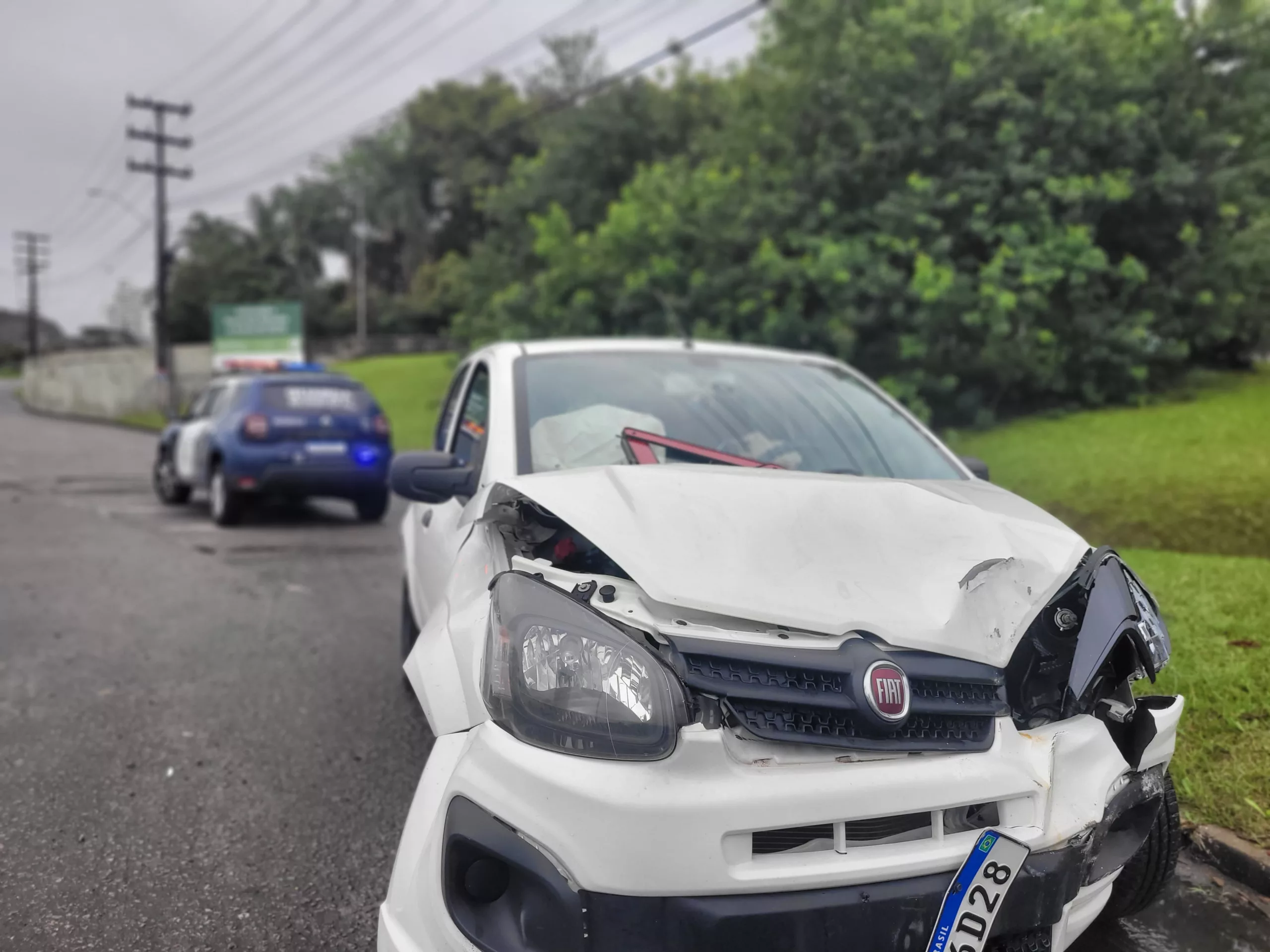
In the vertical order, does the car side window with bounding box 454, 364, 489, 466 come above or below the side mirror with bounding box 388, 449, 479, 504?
above

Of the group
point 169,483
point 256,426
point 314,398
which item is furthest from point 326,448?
point 169,483

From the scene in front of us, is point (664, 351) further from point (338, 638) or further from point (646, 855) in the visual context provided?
point (338, 638)

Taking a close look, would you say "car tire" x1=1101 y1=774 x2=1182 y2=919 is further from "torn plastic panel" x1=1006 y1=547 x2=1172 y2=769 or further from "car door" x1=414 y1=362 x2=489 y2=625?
"car door" x1=414 y1=362 x2=489 y2=625

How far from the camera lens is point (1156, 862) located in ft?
8.27

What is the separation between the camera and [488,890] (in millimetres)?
1855

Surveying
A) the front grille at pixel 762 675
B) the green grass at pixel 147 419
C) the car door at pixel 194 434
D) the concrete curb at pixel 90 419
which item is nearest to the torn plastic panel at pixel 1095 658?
the front grille at pixel 762 675

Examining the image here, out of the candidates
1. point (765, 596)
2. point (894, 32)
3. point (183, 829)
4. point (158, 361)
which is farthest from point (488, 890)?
point (158, 361)

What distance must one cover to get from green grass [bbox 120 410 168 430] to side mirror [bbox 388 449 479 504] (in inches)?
1168

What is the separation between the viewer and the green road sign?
37719 millimetres

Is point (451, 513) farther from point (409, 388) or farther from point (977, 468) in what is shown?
point (409, 388)

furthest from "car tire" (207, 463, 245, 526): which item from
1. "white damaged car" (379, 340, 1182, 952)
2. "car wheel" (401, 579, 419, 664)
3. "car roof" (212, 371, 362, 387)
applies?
"white damaged car" (379, 340, 1182, 952)

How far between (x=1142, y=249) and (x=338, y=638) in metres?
12.0

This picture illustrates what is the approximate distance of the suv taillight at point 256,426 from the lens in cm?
1029

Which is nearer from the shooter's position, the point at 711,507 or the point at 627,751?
the point at 627,751
